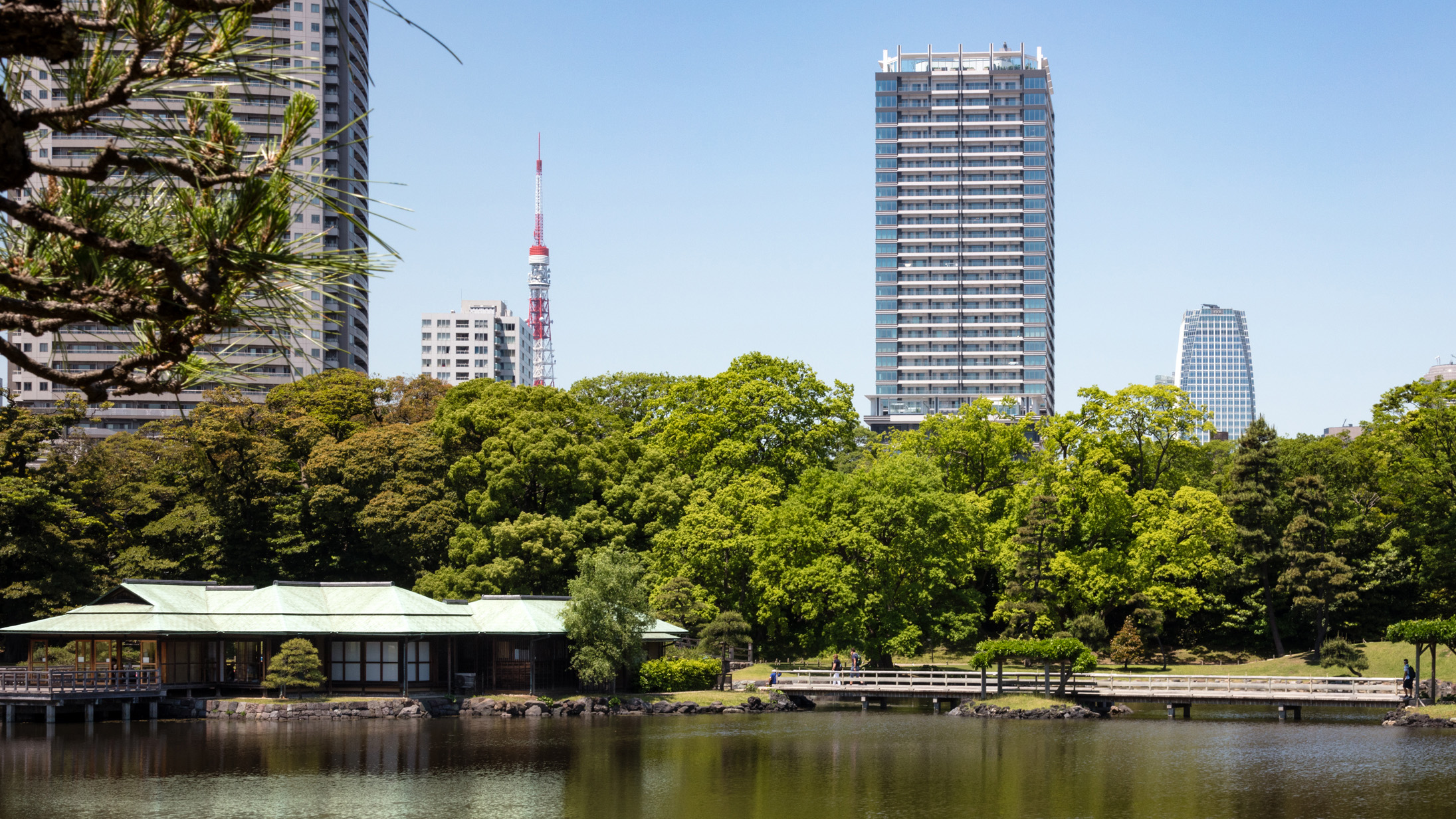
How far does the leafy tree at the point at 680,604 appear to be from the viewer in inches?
1929

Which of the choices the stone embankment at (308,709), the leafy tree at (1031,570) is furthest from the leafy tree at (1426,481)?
the stone embankment at (308,709)

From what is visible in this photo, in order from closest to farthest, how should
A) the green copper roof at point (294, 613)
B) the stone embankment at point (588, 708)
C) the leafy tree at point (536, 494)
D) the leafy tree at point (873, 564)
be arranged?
the green copper roof at point (294, 613)
the stone embankment at point (588, 708)
the leafy tree at point (873, 564)
the leafy tree at point (536, 494)

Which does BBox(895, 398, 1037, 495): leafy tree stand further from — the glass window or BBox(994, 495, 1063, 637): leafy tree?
the glass window

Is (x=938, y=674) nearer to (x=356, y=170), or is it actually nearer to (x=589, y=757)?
(x=589, y=757)

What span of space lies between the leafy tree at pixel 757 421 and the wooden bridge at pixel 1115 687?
11142 millimetres

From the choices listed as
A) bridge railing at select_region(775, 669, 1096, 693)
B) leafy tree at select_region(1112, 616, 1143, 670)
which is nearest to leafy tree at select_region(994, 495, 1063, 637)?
leafy tree at select_region(1112, 616, 1143, 670)

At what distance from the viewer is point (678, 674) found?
154ft

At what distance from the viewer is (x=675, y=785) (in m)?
25.3

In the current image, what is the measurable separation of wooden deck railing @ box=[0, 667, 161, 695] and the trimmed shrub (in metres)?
17.6

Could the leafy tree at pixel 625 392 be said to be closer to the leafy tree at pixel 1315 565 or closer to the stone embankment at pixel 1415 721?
the leafy tree at pixel 1315 565

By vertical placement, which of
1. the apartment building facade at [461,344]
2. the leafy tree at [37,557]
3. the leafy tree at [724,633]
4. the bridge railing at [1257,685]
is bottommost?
the bridge railing at [1257,685]

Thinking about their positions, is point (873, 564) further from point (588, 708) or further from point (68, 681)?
point (68, 681)

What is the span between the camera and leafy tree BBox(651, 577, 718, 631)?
49.0 m

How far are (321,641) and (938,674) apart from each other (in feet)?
76.7
